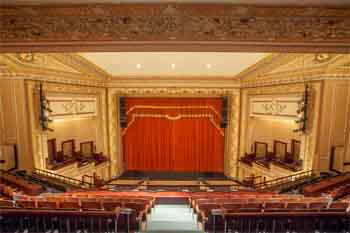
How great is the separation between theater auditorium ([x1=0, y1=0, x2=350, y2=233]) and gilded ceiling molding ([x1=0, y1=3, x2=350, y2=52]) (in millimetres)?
11

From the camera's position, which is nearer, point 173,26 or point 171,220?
point 173,26

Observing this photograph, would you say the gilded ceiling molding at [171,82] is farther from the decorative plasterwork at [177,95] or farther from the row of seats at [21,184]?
the row of seats at [21,184]

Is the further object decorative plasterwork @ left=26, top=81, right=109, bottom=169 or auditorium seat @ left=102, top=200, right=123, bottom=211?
decorative plasterwork @ left=26, top=81, right=109, bottom=169

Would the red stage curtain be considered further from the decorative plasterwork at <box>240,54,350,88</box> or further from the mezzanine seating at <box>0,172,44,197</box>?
the mezzanine seating at <box>0,172,44,197</box>

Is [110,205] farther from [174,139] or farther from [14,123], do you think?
[174,139]

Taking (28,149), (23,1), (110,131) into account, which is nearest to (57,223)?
(23,1)

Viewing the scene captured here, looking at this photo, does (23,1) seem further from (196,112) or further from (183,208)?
(196,112)

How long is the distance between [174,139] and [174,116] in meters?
1.27

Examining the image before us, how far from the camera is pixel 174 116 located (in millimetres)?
10211

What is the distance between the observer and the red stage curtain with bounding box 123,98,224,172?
1011 centimetres

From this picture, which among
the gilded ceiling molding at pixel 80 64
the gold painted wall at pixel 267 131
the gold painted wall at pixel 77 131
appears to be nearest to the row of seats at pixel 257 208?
the gilded ceiling molding at pixel 80 64

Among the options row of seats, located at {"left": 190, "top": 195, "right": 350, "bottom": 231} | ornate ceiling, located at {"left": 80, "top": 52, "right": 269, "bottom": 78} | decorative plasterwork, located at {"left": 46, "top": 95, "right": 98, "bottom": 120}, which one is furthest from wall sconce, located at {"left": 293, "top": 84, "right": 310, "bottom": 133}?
decorative plasterwork, located at {"left": 46, "top": 95, "right": 98, "bottom": 120}

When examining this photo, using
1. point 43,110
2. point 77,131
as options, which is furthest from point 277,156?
point 43,110

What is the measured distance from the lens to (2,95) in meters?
5.76
